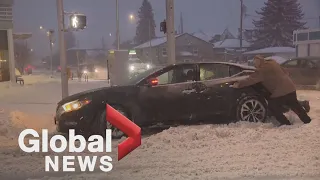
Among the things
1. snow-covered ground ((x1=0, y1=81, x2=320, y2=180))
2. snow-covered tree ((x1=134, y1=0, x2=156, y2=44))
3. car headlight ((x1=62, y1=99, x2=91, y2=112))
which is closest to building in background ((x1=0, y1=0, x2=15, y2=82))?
snow-covered ground ((x1=0, y1=81, x2=320, y2=180))

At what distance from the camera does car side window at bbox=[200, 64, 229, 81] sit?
9.10m

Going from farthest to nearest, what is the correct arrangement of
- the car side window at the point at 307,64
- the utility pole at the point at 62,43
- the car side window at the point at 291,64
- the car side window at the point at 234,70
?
1. the car side window at the point at 291,64
2. the car side window at the point at 307,64
3. the utility pole at the point at 62,43
4. the car side window at the point at 234,70

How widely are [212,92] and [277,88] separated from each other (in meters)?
Answer: 1.31

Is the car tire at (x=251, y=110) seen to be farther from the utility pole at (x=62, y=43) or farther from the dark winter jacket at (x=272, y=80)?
the utility pole at (x=62, y=43)

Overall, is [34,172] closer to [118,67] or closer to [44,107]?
[44,107]

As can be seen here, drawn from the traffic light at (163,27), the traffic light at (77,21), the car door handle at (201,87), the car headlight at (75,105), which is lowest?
the car headlight at (75,105)

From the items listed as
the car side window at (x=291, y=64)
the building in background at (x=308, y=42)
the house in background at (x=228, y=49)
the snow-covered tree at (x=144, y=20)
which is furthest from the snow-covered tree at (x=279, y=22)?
the snow-covered tree at (x=144, y=20)

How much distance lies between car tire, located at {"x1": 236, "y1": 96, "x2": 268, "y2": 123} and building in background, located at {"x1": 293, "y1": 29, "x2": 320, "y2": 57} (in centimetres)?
3134

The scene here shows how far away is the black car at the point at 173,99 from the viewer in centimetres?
832

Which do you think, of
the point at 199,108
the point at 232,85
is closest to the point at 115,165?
the point at 199,108

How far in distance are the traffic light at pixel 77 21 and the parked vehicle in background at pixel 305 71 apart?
10.4 metres

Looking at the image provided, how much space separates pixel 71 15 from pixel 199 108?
671cm

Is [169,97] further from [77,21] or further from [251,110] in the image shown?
[77,21]

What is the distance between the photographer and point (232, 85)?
9031mm
